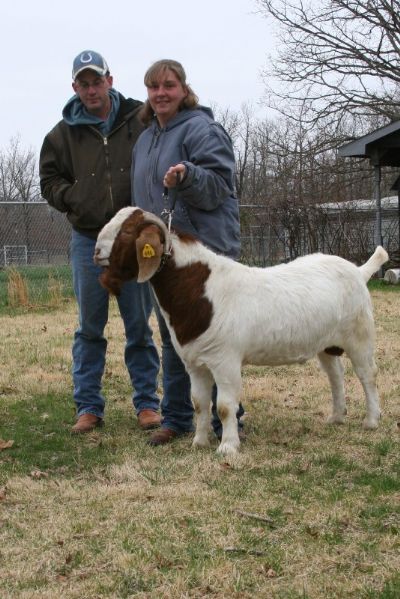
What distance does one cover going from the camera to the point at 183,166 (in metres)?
5.20

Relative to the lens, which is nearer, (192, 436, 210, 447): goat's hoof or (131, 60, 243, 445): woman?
(131, 60, 243, 445): woman

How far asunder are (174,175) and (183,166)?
84mm

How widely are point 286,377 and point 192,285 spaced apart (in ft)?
11.1

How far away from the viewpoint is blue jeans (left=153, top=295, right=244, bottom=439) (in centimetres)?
604

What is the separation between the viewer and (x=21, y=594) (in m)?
3.46

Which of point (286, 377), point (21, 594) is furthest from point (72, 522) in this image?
point (286, 377)

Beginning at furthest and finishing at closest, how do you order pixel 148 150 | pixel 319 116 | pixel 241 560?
1. pixel 319 116
2. pixel 148 150
3. pixel 241 560

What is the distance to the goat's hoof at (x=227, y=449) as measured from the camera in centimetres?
546

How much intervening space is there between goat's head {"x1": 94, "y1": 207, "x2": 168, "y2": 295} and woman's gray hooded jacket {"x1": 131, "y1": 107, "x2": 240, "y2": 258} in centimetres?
29

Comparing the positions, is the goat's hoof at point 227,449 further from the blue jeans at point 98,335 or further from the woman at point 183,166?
the blue jeans at point 98,335

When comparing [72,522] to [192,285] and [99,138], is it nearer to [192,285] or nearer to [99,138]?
[192,285]

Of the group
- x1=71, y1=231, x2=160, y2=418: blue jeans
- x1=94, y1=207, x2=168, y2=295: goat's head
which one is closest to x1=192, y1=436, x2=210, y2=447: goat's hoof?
x1=71, y1=231, x2=160, y2=418: blue jeans

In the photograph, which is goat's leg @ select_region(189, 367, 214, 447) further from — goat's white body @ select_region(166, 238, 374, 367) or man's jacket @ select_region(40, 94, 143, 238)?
man's jacket @ select_region(40, 94, 143, 238)

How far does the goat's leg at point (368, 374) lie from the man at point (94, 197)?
64.1 inches
